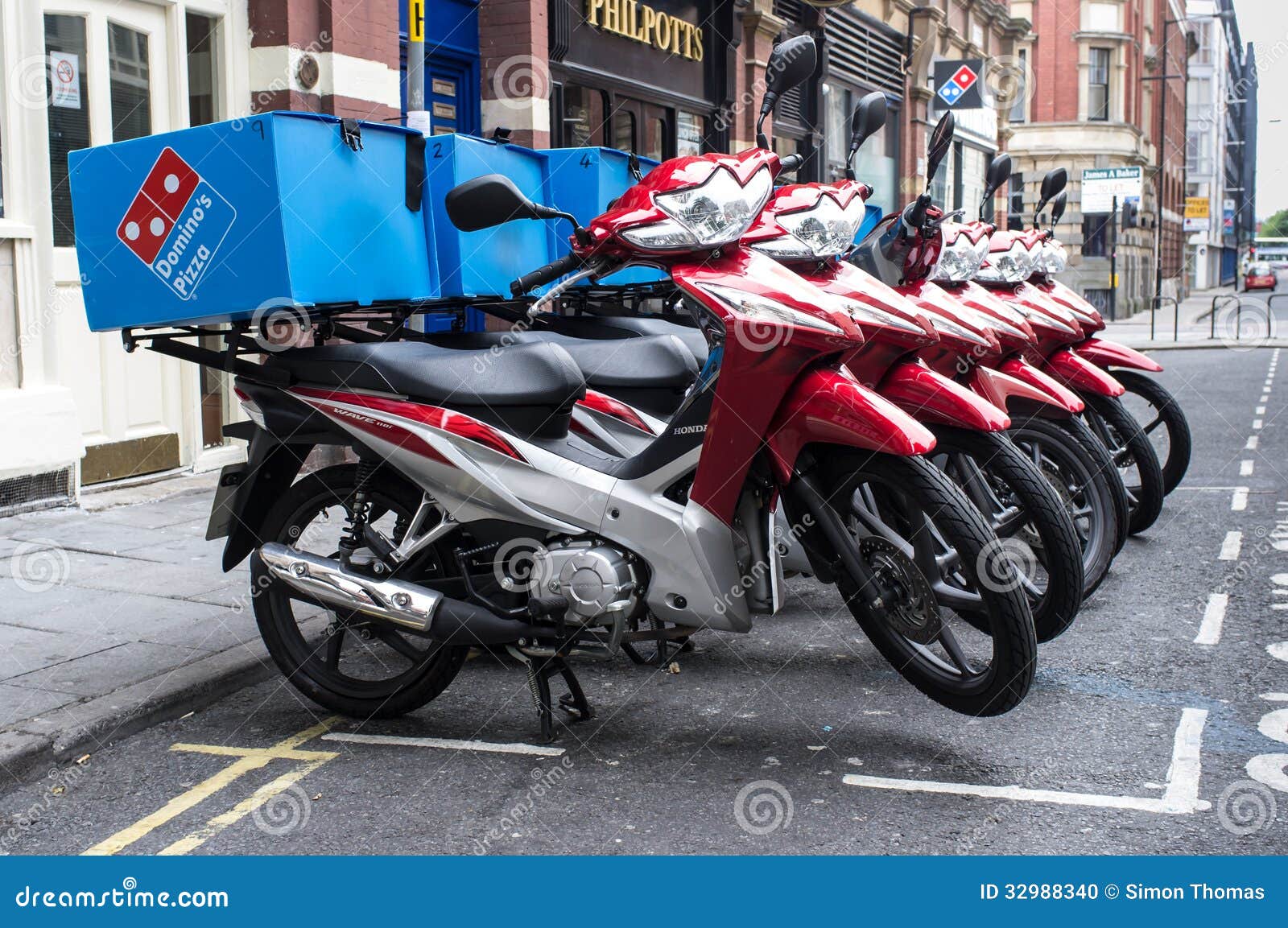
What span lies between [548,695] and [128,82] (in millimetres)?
5398

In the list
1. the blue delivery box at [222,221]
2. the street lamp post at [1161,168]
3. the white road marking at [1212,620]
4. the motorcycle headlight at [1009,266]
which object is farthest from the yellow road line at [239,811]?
the street lamp post at [1161,168]

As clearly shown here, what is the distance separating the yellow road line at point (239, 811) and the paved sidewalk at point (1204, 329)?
22.5 m

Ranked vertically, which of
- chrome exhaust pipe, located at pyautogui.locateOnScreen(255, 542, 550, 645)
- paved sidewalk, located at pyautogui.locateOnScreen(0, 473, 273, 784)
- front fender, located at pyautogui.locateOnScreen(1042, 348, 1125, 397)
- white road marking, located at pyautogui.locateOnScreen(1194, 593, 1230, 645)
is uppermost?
front fender, located at pyautogui.locateOnScreen(1042, 348, 1125, 397)

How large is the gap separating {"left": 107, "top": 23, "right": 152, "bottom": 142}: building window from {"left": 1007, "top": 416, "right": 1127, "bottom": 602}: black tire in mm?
5225

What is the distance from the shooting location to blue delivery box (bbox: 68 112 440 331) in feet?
12.4

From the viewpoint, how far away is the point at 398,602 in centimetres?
387

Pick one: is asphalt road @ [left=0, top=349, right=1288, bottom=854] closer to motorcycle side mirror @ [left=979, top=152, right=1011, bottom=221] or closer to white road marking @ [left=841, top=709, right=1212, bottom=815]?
white road marking @ [left=841, top=709, right=1212, bottom=815]

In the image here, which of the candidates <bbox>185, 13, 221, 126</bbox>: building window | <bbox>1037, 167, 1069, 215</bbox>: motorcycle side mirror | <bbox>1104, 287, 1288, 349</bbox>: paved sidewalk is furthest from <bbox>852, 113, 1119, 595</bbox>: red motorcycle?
<bbox>1104, 287, 1288, 349</bbox>: paved sidewalk

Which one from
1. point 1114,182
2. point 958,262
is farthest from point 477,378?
point 1114,182

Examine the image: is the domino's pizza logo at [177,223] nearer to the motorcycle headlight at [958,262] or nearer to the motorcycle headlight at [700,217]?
the motorcycle headlight at [700,217]

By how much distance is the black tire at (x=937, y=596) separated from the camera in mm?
3549

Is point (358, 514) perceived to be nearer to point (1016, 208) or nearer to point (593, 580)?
point (593, 580)

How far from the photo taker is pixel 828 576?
3861 mm

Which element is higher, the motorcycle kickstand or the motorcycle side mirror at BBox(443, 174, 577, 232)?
the motorcycle side mirror at BBox(443, 174, 577, 232)
